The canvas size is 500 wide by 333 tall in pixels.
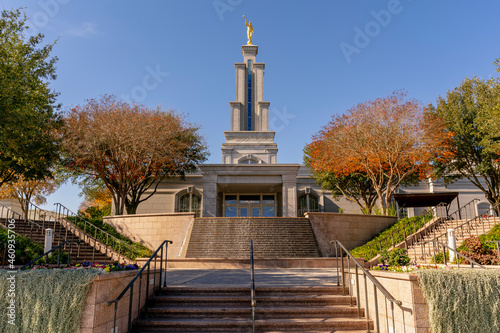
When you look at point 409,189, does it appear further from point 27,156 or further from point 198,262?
point 27,156

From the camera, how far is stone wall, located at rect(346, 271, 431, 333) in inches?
211

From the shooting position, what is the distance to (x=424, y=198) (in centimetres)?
2277

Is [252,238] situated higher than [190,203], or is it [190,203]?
[190,203]

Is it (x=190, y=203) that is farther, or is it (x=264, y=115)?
(x=264, y=115)

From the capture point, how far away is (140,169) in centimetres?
2345

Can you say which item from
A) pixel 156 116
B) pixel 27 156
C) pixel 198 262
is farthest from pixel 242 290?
pixel 156 116

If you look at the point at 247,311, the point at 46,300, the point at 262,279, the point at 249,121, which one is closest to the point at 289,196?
the point at 262,279

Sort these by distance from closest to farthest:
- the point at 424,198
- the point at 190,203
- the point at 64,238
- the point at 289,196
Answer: the point at 64,238 → the point at 424,198 → the point at 289,196 → the point at 190,203

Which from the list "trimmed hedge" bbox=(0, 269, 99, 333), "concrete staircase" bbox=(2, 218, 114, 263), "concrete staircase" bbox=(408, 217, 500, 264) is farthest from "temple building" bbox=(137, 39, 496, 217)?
"trimmed hedge" bbox=(0, 269, 99, 333)

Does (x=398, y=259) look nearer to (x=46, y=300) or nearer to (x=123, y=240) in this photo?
(x=46, y=300)

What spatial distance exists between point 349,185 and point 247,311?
77.7 feet

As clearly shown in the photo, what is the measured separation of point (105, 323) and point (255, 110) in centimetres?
3548

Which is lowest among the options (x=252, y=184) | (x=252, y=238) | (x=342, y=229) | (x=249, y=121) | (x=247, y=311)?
(x=247, y=311)

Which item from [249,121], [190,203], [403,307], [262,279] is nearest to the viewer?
[403,307]
